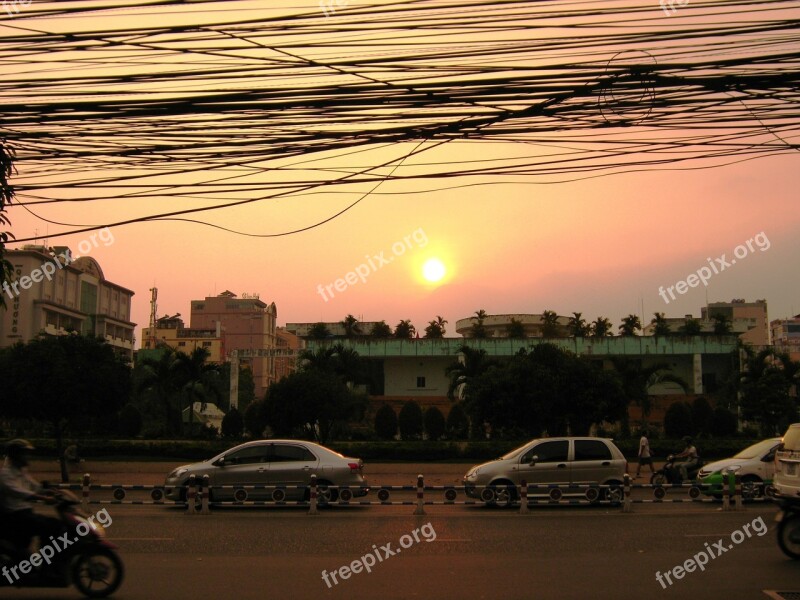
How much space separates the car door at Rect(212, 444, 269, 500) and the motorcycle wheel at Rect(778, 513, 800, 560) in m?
10.4

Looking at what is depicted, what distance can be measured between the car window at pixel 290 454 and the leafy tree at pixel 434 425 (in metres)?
25.4

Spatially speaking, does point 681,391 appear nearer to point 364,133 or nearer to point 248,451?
point 248,451

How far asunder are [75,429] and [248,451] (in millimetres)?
26136

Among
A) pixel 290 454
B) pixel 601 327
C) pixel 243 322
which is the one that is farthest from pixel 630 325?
pixel 243 322

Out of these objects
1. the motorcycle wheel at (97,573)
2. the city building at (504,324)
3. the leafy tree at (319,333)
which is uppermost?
the city building at (504,324)

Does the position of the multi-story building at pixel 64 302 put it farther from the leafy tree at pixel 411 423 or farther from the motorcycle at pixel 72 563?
the motorcycle at pixel 72 563

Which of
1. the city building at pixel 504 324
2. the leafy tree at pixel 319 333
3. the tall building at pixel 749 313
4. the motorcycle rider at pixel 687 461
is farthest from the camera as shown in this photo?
the tall building at pixel 749 313

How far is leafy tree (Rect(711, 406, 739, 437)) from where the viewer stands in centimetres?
3947

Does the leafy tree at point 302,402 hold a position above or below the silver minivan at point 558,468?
above

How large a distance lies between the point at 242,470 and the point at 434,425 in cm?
2591

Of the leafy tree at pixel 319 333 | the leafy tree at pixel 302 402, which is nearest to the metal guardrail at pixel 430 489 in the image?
the leafy tree at pixel 302 402

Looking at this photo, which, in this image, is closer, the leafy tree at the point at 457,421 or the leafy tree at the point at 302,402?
the leafy tree at the point at 302,402

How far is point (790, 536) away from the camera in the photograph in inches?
436

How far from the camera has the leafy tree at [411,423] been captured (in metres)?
43.6
